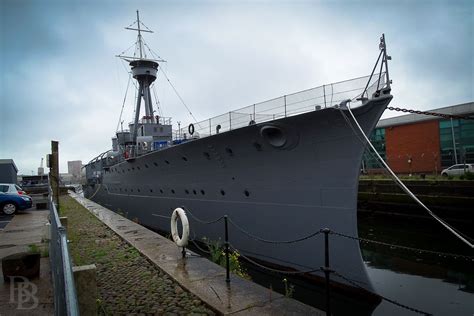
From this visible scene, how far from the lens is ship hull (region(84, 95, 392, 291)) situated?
543 cm

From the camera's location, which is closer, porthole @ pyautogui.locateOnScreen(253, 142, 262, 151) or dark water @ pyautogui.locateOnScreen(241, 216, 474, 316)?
dark water @ pyautogui.locateOnScreen(241, 216, 474, 316)

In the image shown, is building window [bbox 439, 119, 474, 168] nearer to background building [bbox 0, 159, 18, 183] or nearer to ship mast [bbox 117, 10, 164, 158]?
ship mast [bbox 117, 10, 164, 158]

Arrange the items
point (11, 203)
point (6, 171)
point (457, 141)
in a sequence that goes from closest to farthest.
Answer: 1. point (11, 203)
2. point (6, 171)
3. point (457, 141)

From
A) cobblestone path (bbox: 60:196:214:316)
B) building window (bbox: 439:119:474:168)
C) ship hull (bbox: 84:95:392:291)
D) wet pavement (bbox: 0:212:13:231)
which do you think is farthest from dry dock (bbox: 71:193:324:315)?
building window (bbox: 439:119:474:168)

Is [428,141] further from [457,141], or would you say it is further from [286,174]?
[286,174]

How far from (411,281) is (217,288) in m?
4.86

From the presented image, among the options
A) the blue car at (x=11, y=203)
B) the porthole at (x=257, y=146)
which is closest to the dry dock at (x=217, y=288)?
the porthole at (x=257, y=146)

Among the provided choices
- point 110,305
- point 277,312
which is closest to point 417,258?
point 277,312

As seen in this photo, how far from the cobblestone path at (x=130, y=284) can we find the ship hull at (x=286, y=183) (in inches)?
102

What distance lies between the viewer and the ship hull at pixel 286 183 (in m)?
5.43
